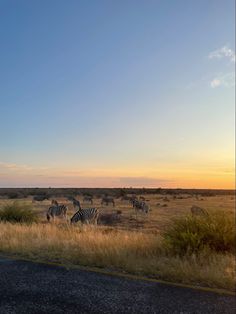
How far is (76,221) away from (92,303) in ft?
60.7

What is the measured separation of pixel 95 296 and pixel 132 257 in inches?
117

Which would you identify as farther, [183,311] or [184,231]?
[184,231]

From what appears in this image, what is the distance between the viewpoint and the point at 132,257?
9438 mm

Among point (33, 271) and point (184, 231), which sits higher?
point (184, 231)

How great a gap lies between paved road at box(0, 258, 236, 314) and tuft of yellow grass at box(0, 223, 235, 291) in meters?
0.79

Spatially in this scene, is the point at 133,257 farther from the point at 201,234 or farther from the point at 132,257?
the point at 201,234

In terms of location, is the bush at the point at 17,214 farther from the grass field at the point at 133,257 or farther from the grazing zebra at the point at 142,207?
the grazing zebra at the point at 142,207

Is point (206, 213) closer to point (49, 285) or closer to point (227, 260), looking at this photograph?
point (227, 260)

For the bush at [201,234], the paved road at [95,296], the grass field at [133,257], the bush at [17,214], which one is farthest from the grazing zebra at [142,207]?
the paved road at [95,296]

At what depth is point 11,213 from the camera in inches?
847

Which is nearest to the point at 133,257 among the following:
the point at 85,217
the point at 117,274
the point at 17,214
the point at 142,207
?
the point at 117,274

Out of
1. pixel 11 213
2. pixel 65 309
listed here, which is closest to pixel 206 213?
pixel 65 309

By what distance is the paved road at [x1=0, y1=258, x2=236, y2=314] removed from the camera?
596 cm

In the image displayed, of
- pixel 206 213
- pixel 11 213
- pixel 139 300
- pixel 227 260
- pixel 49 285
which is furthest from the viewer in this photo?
pixel 11 213
